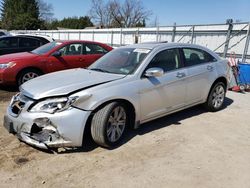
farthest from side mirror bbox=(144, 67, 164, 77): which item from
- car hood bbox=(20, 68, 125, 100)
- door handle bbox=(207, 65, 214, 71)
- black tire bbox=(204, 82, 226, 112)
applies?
black tire bbox=(204, 82, 226, 112)

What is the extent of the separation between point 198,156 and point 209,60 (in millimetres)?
2632

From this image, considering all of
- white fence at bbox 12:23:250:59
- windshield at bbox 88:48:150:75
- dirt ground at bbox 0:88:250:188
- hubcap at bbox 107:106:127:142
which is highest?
white fence at bbox 12:23:250:59

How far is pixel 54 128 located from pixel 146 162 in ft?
4.29

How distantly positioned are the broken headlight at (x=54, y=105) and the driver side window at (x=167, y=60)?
5.15 feet

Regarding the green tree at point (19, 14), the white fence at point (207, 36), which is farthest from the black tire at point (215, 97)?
the green tree at point (19, 14)

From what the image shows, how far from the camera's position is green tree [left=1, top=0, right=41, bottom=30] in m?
60.2

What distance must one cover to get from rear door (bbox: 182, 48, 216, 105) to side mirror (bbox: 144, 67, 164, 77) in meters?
1.00

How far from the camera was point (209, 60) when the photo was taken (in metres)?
5.95

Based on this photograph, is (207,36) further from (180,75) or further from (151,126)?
(151,126)

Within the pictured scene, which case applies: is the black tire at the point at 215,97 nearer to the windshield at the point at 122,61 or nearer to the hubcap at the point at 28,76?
the windshield at the point at 122,61

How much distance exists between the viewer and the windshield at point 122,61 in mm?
4637

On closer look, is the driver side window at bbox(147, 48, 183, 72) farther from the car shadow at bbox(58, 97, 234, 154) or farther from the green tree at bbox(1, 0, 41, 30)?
the green tree at bbox(1, 0, 41, 30)

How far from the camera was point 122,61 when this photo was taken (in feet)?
16.0

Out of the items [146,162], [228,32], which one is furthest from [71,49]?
[228,32]
